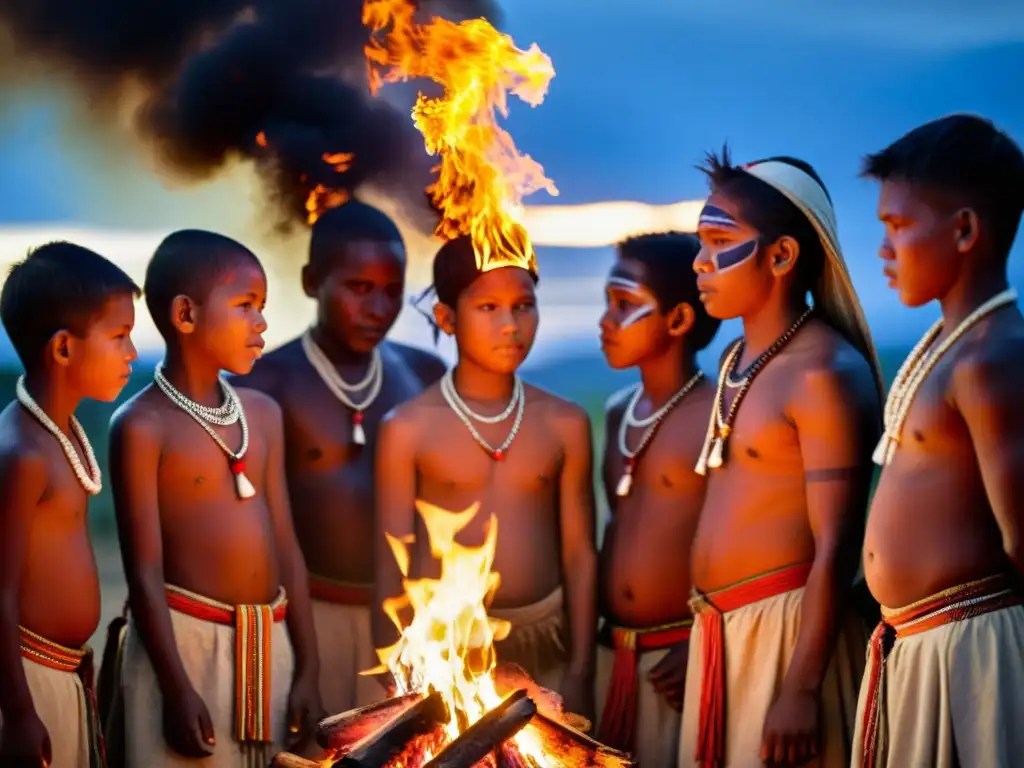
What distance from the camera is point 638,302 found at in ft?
14.3

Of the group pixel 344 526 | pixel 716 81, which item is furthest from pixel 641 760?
pixel 716 81

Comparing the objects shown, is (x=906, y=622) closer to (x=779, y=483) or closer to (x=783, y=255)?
(x=779, y=483)

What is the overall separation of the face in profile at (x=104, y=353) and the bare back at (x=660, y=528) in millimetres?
1591

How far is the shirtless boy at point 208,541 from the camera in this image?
3912mm

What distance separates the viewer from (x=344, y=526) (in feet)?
14.9

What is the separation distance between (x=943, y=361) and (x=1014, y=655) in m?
0.70

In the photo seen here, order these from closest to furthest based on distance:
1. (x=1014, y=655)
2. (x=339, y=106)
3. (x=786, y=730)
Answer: (x=1014, y=655) < (x=786, y=730) < (x=339, y=106)

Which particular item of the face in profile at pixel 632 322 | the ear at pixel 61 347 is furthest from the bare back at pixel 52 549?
the face in profile at pixel 632 322

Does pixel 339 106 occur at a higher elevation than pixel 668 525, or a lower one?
higher

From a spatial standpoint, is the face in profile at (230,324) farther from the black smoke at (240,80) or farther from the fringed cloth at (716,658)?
the fringed cloth at (716,658)

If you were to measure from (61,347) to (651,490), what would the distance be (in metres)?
1.83

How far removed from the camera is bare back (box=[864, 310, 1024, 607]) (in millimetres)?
3109

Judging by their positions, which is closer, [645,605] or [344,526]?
[645,605]

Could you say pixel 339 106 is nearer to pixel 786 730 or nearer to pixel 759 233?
pixel 759 233
